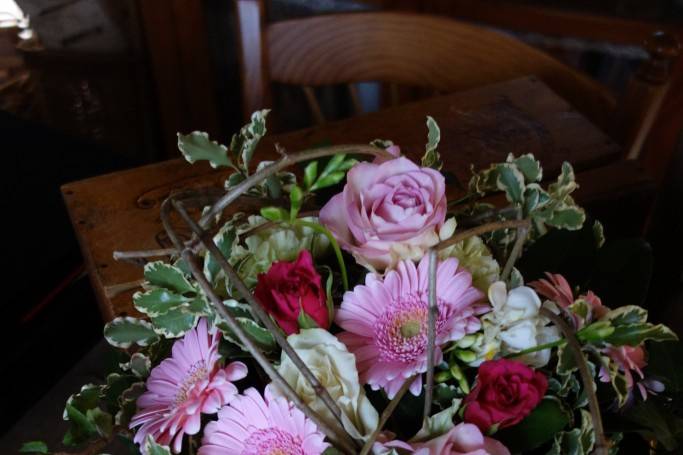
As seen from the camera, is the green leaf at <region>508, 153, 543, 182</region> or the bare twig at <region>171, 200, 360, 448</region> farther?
the green leaf at <region>508, 153, 543, 182</region>

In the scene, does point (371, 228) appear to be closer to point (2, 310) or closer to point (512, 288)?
point (512, 288)

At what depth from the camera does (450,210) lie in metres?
0.48

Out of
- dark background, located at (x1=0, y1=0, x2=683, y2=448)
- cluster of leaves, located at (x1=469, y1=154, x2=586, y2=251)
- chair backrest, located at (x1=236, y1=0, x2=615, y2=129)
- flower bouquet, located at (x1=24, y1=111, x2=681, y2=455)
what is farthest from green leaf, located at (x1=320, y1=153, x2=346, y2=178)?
chair backrest, located at (x1=236, y1=0, x2=615, y2=129)

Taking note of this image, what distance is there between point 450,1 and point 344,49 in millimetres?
601

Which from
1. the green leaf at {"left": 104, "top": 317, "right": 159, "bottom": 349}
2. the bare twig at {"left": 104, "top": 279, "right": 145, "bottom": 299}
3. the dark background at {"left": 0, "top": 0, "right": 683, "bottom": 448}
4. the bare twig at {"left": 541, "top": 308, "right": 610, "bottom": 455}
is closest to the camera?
the bare twig at {"left": 541, "top": 308, "right": 610, "bottom": 455}

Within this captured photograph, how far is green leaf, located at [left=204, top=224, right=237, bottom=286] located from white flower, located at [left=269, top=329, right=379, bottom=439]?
Result: 0.22 ft

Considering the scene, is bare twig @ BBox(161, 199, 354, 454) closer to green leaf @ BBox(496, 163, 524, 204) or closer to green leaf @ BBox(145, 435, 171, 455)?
green leaf @ BBox(145, 435, 171, 455)

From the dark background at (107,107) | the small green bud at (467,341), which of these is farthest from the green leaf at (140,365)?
the dark background at (107,107)

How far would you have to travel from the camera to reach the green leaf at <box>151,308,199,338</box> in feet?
Answer: 1.38

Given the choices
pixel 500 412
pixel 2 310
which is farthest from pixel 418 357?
pixel 2 310

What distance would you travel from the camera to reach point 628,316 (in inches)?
15.3

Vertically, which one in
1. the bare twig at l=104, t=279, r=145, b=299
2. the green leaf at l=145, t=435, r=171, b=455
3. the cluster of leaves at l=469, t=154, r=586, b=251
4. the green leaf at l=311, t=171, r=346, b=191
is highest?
the green leaf at l=311, t=171, r=346, b=191

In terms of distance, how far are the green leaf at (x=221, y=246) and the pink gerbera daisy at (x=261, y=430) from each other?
0.08 meters

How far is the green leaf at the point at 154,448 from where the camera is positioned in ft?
1.23
